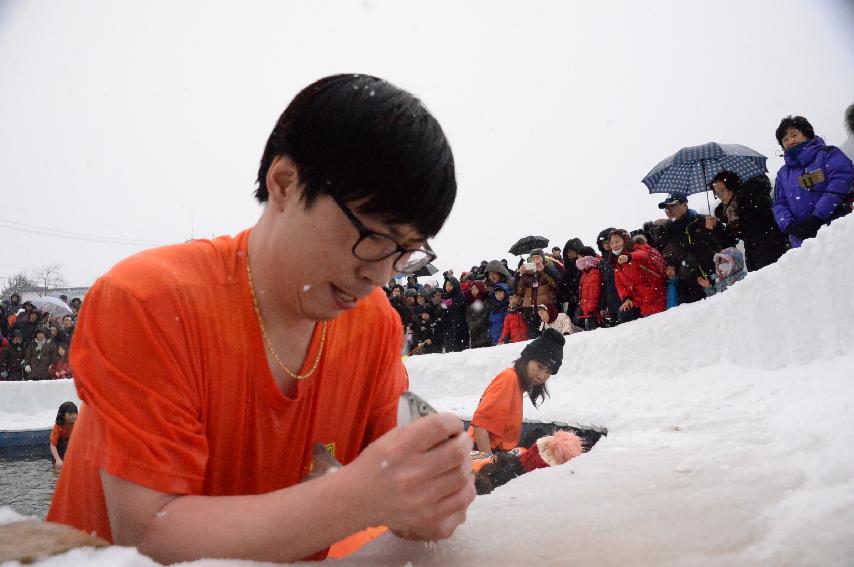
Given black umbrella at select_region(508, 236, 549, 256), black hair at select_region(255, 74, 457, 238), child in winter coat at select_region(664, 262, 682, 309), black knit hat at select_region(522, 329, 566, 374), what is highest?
black hair at select_region(255, 74, 457, 238)

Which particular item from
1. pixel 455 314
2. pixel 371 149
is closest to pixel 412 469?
pixel 371 149

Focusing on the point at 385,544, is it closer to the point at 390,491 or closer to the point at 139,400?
the point at 390,491

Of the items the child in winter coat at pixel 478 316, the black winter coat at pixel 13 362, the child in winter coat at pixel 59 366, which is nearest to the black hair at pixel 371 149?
the child in winter coat at pixel 478 316

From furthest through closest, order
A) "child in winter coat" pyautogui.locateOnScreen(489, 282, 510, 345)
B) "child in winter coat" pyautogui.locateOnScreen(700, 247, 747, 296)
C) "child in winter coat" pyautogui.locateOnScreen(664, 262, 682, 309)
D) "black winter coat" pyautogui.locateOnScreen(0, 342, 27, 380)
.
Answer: "black winter coat" pyautogui.locateOnScreen(0, 342, 27, 380) → "child in winter coat" pyautogui.locateOnScreen(489, 282, 510, 345) → "child in winter coat" pyautogui.locateOnScreen(664, 262, 682, 309) → "child in winter coat" pyautogui.locateOnScreen(700, 247, 747, 296)

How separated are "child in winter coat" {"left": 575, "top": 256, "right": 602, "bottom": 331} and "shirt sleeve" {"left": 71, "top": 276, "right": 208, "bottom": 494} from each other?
7.49 metres

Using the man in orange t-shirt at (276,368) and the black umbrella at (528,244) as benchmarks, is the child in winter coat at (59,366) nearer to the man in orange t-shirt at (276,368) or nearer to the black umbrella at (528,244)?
the black umbrella at (528,244)

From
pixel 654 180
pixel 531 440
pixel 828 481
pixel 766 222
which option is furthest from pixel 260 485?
pixel 654 180

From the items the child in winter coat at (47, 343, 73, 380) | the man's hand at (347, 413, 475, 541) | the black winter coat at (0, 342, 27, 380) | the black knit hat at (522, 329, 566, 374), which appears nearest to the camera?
the man's hand at (347, 413, 475, 541)

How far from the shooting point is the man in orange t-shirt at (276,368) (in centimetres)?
103

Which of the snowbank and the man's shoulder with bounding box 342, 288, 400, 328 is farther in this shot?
the snowbank

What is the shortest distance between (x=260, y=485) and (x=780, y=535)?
42.3 inches

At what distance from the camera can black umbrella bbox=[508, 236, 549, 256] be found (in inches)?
449

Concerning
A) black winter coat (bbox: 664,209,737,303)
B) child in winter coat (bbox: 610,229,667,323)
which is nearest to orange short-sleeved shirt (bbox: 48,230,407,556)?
black winter coat (bbox: 664,209,737,303)

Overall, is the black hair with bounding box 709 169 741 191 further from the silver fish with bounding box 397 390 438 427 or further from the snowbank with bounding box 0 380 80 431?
the snowbank with bounding box 0 380 80 431
